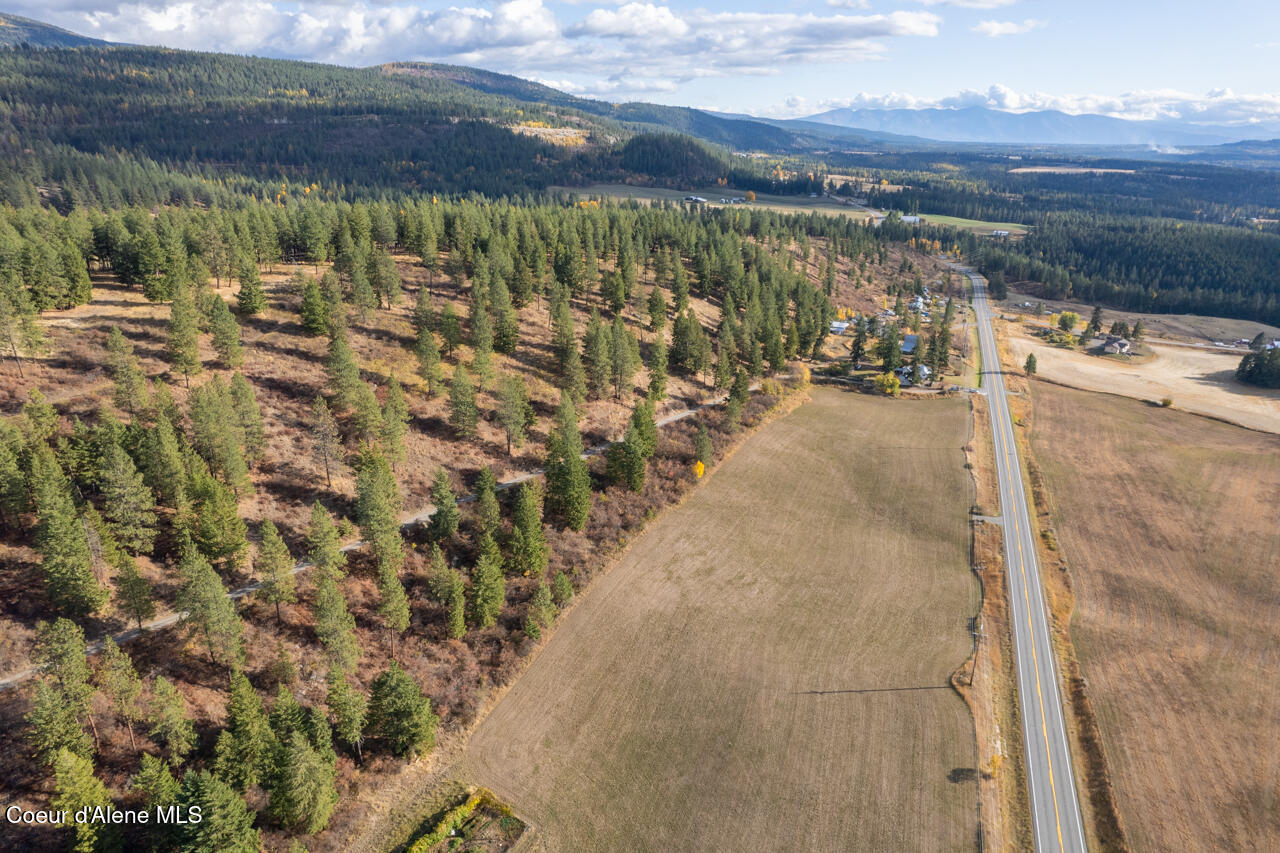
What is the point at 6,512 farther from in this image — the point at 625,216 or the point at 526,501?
the point at 625,216

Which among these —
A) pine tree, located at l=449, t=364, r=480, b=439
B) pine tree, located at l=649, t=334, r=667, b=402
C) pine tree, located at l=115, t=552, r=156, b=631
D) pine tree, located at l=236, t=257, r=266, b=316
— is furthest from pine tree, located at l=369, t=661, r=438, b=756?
pine tree, located at l=236, t=257, r=266, b=316

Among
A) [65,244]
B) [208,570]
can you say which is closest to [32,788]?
[208,570]

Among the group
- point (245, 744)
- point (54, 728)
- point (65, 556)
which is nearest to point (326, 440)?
point (65, 556)

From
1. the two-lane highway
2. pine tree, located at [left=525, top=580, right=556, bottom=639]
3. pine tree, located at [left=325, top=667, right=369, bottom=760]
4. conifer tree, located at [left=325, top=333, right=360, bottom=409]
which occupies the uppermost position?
conifer tree, located at [left=325, top=333, right=360, bottom=409]

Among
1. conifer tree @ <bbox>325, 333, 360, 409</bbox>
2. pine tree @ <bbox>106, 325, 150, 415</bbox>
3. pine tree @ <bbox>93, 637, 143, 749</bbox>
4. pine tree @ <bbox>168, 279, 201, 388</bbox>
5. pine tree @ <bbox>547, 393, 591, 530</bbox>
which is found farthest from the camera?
conifer tree @ <bbox>325, 333, 360, 409</bbox>

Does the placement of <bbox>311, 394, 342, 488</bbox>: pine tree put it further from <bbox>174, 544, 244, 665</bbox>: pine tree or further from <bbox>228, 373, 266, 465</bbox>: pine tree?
<bbox>174, 544, 244, 665</bbox>: pine tree

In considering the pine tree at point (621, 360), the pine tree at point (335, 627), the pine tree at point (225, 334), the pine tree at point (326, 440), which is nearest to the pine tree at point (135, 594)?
the pine tree at point (335, 627)

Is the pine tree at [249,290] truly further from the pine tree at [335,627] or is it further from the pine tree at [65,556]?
the pine tree at [335,627]
